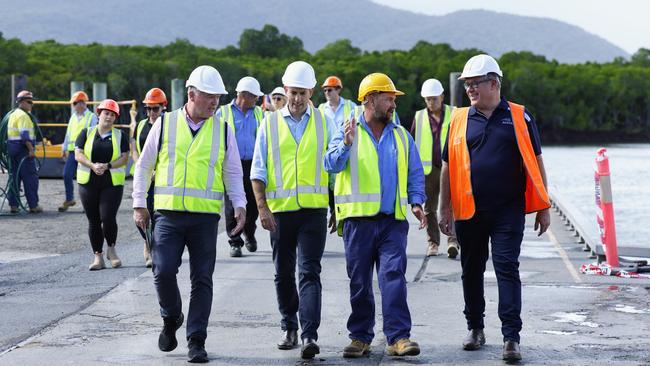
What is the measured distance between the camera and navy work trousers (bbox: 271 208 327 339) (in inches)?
318

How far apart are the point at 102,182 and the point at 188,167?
4661mm

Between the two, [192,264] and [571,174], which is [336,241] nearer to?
[192,264]

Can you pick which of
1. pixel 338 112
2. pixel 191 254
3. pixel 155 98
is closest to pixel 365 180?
pixel 191 254

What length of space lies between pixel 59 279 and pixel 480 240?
499 cm

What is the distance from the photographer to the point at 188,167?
26.0 ft

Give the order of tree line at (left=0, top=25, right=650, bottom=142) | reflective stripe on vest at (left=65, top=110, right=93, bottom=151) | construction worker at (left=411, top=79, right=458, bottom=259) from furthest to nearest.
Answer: tree line at (left=0, top=25, right=650, bottom=142)
reflective stripe on vest at (left=65, top=110, right=93, bottom=151)
construction worker at (left=411, top=79, right=458, bottom=259)

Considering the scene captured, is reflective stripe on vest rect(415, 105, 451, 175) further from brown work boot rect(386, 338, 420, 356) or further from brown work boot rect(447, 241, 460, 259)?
brown work boot rect(386, 338, 420, 356)

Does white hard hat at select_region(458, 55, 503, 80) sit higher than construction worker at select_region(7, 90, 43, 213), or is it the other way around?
white hard hat at select_region(458, 55, 503, 80)

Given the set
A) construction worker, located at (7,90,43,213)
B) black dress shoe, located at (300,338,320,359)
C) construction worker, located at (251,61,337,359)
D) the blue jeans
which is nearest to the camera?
black dress shoe, located at (300,338,320,359)

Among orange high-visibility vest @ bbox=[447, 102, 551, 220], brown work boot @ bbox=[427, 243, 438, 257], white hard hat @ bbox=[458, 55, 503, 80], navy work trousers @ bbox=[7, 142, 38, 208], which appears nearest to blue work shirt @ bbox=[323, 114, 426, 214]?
orange high-visibility vest @ bbox=[447, 102, 551, 220]

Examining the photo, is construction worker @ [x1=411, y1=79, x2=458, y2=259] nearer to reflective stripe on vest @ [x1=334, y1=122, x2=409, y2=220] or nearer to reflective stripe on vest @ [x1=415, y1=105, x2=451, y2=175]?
reflective stripe on vest @ [x1=415, y1=105, x2=451, y2=175]

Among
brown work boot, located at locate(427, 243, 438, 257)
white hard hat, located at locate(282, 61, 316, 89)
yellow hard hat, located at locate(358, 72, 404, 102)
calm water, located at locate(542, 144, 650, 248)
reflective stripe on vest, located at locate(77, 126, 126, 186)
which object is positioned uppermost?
white hard hat, located at locate(282, 61, 316, 89)

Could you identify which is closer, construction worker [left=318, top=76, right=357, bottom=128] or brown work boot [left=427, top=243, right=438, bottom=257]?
brown work boot [left=427, top=243, right=438, bottom=257]

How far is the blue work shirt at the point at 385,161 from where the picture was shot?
315 inches
